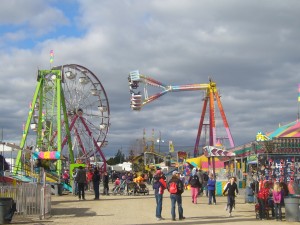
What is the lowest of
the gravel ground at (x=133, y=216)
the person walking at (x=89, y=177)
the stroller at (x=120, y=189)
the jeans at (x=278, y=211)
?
the gravel ground at (x=133, y=216)

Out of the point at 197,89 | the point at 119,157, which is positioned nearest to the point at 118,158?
the point at 119,157

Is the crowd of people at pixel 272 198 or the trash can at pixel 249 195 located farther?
the trash can at pixel 249 195

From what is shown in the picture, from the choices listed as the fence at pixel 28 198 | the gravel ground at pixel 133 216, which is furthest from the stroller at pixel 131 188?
the fence at pixel 28 198

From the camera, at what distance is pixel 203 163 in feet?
150

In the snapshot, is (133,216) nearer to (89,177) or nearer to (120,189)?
(120,189)

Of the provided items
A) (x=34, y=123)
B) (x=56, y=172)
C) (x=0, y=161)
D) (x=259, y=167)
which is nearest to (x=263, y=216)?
(x=259, y=167)

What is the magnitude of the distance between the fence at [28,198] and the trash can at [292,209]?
24.8 ft

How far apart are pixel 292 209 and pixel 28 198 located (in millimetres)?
8197

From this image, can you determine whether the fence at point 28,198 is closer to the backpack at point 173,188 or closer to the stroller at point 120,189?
the backpack at point 173,188

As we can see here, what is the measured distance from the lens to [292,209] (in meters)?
15.3

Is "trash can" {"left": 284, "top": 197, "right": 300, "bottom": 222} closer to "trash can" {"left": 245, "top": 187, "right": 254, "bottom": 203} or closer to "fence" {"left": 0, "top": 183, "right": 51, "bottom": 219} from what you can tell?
"trash can" {"left": 245, "top": 187, "right": 254, "bottom": 203}

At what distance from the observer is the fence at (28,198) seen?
52.1ft

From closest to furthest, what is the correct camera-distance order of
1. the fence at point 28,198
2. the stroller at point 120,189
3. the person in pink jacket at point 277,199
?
the person in pink jacket at point 277,199 → the fence at point 28,198 → the stroller at point 120,189

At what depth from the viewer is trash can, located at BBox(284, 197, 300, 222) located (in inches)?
598
